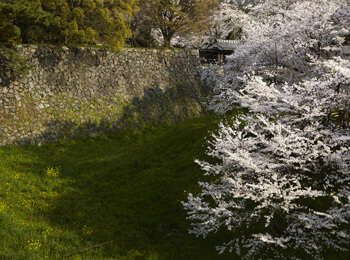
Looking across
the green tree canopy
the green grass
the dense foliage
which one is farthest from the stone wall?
the green tree canopy

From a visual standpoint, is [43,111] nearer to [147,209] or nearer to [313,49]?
[147,209]

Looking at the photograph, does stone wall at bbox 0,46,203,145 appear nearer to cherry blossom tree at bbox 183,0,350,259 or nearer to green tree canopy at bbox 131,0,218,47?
green tree canopy at bbox 131,0,218,47

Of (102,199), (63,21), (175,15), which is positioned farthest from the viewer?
(175,15)

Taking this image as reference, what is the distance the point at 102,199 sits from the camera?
36.9 ft

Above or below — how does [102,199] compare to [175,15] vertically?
below

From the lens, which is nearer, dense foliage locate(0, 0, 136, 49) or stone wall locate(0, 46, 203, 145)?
dense foliage locate(0, 0, 136, 49)

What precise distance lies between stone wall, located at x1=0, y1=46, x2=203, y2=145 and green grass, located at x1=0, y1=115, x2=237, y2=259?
4.84ft

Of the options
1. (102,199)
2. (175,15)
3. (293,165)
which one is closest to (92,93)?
(102,199)

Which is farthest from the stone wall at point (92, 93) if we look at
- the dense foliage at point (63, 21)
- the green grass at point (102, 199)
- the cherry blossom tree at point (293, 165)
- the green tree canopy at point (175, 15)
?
the cherry blossom tree at point (293, 165)

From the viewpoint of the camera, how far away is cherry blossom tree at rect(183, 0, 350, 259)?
19.9ft

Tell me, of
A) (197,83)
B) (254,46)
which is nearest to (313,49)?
(254,46)

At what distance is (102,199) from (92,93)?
34.9ft

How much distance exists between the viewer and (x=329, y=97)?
6.55 m

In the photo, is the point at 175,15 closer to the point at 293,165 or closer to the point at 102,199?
the point at 102,199
